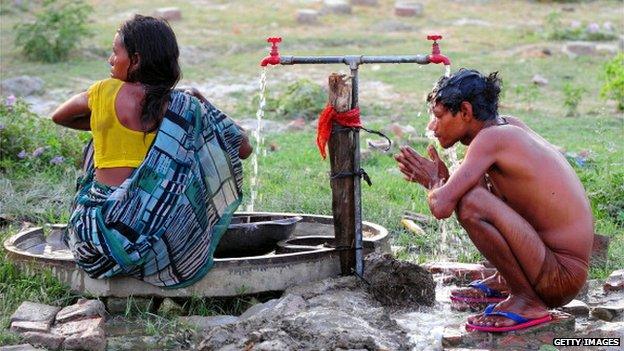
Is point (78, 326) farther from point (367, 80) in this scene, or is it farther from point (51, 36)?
point (51, 36)

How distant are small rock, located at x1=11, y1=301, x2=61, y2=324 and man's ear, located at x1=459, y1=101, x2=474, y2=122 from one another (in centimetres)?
199

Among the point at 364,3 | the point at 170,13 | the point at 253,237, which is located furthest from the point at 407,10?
the point at 253,237

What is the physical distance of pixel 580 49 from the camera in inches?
579

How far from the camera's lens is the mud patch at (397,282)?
5.05m

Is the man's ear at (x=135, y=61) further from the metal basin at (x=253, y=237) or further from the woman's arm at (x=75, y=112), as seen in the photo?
the metal basin at (x=253, y=237)

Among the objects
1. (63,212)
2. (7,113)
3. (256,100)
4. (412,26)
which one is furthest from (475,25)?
(63,212)

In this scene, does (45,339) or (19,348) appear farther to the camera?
(45,339)

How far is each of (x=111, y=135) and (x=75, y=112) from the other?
23 cm

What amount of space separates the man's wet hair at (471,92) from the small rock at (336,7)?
13.0m

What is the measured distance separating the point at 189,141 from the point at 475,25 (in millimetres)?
12723

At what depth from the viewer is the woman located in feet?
16.0

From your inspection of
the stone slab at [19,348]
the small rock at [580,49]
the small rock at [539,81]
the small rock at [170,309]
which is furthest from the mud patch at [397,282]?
the small rock at [580,49]

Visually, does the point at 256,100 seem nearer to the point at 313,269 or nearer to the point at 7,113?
the point at 7,113

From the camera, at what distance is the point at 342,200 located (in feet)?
16.8
